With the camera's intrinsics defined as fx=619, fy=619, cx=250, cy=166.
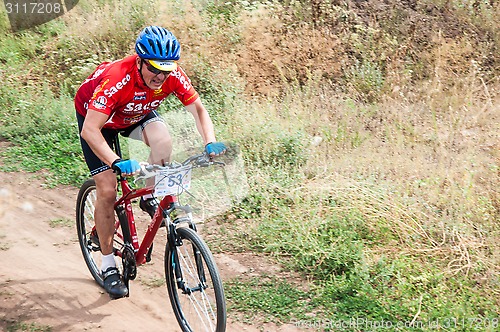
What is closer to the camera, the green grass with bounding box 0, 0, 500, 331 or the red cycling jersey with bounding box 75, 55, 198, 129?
the red cycling jersey with bounding box 75, 55, 198, 129

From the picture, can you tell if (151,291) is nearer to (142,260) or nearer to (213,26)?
(142,260)

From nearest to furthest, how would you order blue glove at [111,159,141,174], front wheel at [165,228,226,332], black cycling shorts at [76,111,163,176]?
blue glove at [111,159,141,174] < front wheel at [165,228,226,332] < black cycling shorts at [76,111,163,176]

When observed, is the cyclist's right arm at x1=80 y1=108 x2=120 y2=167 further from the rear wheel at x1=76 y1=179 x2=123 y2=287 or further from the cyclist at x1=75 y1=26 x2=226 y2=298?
the rear wheel at x1=76 y1=179 x2=123 y2=287

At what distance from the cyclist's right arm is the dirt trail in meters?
1.29


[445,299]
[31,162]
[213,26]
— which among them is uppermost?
[213,26]

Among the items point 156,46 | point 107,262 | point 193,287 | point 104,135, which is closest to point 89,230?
point 107,262

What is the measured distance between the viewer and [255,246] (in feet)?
18.4

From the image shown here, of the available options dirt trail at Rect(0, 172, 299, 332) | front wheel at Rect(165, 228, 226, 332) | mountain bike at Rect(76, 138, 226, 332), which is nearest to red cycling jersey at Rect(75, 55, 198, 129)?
mountain bike at Rect(76, 138, 226, 332)

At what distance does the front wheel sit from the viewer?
3.91 meters

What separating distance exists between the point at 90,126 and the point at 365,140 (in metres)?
3.89

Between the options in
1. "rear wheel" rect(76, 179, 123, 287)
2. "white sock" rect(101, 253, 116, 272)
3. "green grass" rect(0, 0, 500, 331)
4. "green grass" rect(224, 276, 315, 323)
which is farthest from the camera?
"rear wheel" rect(76, 179, 123, 287)

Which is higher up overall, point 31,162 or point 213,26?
point 213,26

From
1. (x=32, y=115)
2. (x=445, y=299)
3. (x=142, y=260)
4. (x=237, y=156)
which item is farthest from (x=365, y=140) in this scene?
(x=32, y=115)

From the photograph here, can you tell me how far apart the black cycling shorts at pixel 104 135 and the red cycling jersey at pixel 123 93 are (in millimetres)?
66
